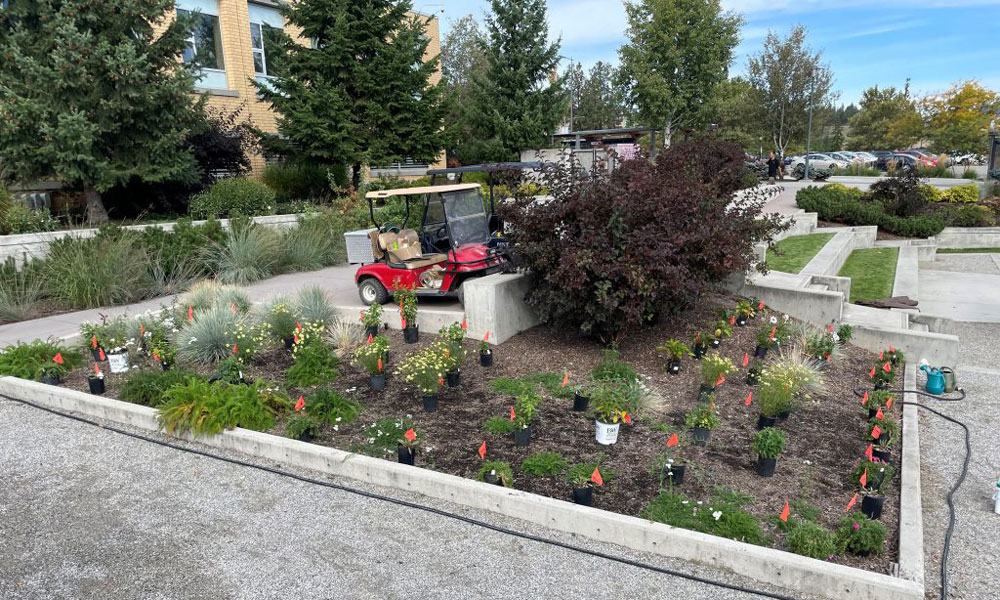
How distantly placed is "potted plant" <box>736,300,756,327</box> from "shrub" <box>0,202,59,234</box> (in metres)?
11.2

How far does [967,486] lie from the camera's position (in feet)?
14.7

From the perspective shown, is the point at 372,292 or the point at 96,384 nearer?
the point at 96,384

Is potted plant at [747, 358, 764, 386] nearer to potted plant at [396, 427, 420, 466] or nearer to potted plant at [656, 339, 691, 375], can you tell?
potted plant at [656, 339, 691, 375]

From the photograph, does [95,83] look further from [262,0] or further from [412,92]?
[262,0]

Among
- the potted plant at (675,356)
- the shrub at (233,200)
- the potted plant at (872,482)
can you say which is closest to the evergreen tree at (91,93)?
the shrub at (233,200)

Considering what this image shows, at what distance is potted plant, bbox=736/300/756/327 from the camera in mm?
7449

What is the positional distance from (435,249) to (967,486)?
239 inches

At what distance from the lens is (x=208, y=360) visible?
6707 mm

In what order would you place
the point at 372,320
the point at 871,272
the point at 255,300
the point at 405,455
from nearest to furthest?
the point at 405,455
the point at 372,320
the point at 255,300
the point at 871,272

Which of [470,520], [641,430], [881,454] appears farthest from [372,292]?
[881,454]

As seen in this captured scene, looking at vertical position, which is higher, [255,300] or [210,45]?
[210,45]

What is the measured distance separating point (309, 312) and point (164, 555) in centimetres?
395

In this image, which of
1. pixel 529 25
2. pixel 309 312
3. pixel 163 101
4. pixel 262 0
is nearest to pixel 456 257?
pixel 309 312

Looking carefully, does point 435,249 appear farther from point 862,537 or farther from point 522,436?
point 862,537
